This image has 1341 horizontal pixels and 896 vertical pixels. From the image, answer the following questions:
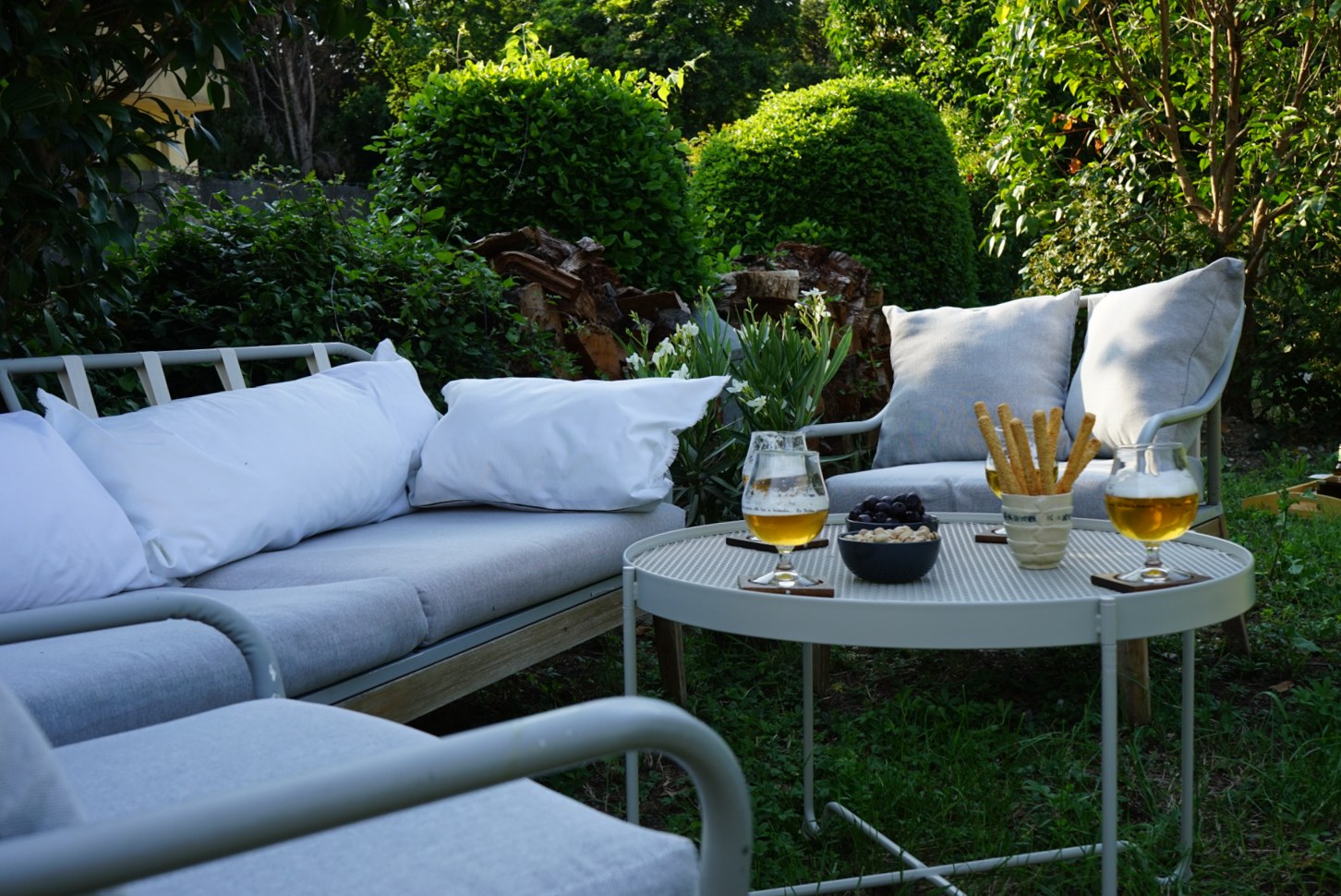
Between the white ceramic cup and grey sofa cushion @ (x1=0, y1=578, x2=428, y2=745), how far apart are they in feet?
3.17

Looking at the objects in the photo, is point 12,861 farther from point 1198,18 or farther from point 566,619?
point 1198,18

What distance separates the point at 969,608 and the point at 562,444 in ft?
4.51

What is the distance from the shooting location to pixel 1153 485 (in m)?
1.57

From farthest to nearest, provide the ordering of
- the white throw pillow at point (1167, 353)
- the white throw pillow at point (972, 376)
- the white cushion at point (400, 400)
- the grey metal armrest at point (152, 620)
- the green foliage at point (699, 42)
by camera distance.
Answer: the green foliage at point (699, 42), the white throw pillow at point (972, 376), the white throw pillow at point (1167, 353), the white cushion at point (400, 400), the grey metal armrest at point (152, 620)

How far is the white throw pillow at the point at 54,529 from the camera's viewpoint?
1813 mm

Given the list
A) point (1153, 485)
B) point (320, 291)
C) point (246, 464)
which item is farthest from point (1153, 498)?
point (320, 291)

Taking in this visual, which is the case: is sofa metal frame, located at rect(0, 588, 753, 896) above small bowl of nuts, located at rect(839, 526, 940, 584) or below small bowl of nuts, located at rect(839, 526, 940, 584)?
above

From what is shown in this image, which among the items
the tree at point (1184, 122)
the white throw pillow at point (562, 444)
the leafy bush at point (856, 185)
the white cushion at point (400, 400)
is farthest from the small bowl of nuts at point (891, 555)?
the leafy bush at point (856, 185)

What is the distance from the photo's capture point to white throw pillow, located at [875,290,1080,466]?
3281 mm

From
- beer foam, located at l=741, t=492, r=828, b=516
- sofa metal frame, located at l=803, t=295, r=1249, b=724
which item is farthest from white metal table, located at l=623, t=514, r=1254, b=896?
sofa metal frame, located at l=803, t=295, r=1249, b=724

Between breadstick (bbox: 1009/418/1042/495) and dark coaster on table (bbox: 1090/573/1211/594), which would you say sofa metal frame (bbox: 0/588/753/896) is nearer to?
dark coaster on table (bbox: 1090/573/1211/594)

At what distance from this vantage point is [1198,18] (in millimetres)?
5641

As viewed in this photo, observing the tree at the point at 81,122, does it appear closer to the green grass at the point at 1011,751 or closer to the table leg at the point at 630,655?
the green grass at the point at 1011,751

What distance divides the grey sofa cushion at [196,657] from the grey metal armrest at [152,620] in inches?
3.4
